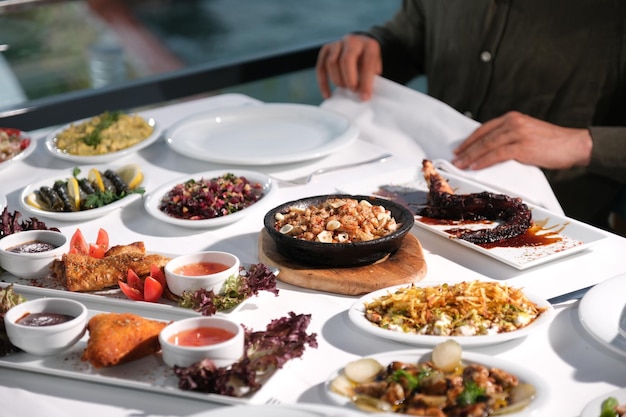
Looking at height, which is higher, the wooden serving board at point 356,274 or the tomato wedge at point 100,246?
the wooden serving board at point 356,274

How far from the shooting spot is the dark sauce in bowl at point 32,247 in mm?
1942

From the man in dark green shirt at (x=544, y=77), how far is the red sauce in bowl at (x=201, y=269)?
1217 millimetres

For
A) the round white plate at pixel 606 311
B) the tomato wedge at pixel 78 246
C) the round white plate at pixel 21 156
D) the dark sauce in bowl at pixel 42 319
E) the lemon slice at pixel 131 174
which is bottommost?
the round white plate at pixel 21 156

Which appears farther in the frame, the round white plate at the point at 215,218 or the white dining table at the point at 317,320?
the round white plate at the point at 215,218

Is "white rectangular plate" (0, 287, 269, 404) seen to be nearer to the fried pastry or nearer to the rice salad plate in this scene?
the fried pastry

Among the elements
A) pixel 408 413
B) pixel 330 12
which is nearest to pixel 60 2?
pixel 408 413

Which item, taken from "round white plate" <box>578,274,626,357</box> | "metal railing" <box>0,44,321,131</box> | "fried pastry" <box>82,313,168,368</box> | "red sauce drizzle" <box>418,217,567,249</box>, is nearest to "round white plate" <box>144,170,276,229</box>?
"red sauce drizzle" <box>418,217,567,249</box>

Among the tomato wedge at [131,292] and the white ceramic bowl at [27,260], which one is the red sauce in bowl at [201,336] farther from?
the white ceramic bowl at [27,260]

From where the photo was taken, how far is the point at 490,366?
4.70 feet

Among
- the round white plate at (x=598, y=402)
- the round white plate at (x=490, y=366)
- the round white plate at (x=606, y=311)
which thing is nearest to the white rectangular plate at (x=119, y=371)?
the round white plate at (x=490, y=366)

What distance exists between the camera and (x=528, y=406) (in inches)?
51.4

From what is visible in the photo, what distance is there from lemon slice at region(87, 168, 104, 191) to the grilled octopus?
38.4 inches

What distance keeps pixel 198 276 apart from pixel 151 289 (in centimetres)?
11

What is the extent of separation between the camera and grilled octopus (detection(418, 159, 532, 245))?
2.04m
